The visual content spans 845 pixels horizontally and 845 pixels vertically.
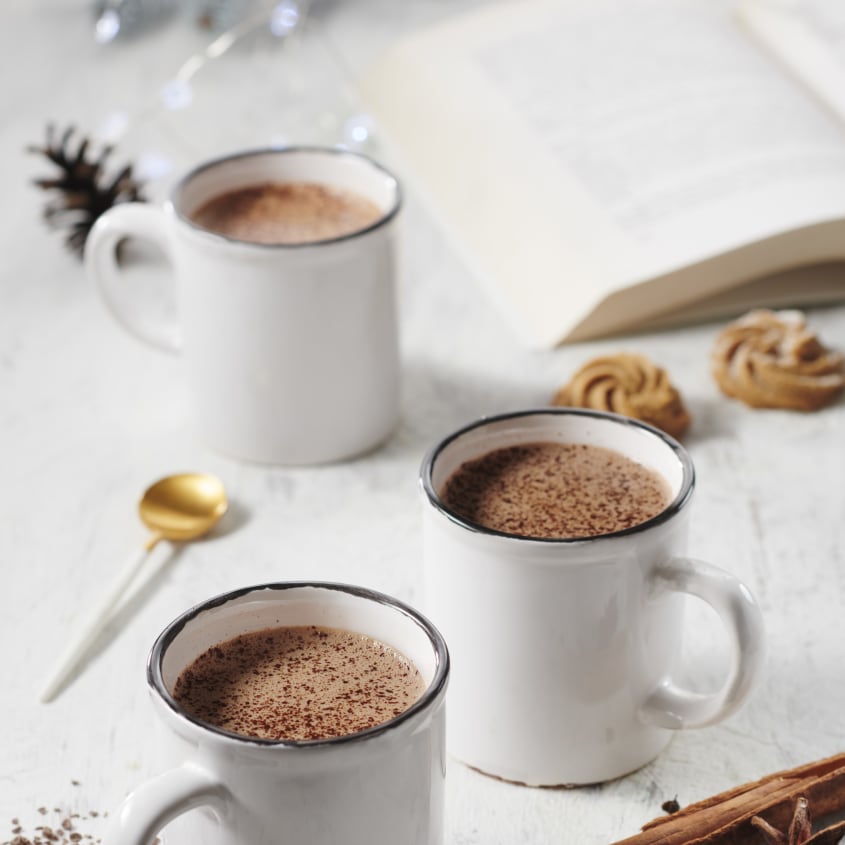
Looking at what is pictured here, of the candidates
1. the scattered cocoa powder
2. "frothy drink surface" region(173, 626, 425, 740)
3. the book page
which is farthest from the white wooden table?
the book page

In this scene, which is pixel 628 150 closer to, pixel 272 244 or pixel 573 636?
pixel 272 244

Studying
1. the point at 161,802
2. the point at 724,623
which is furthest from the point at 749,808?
the point at 161,802

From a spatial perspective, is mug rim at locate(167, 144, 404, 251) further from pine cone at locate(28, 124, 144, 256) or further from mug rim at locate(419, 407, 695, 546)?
pine cone at locate(28, 124, 144, 256)

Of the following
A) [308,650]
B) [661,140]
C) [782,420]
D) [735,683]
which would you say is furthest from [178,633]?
[661,140]

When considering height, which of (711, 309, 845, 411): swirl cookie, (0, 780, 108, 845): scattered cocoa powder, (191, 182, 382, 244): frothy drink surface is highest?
(191, 182, 382, 244): frothy drink surface

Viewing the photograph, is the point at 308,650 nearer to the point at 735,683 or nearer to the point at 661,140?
the point at 735,683
